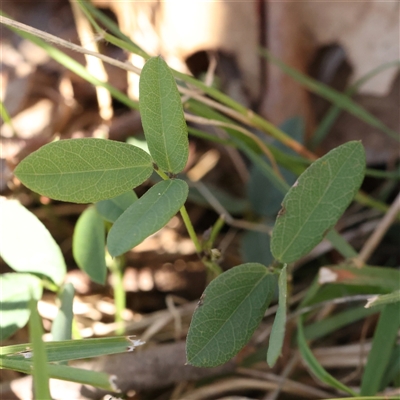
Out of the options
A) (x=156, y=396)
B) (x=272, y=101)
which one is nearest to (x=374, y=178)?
(x=272, y=101)

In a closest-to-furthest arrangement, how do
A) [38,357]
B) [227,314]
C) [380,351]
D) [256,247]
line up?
[38,357], [227,314], [380,351], [256,247]

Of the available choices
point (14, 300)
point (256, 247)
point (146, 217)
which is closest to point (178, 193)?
point (146, 217)

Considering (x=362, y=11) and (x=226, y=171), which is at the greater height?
(x=362, y=11)

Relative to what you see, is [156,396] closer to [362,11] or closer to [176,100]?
[176,100]

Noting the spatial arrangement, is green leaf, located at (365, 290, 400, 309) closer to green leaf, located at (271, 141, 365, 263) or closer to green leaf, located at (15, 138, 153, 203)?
green leaf, located at (271, 141, 365, 263)

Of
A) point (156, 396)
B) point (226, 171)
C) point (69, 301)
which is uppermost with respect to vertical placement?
point (226, 171)

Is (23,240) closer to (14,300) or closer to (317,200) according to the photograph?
(14,300)
